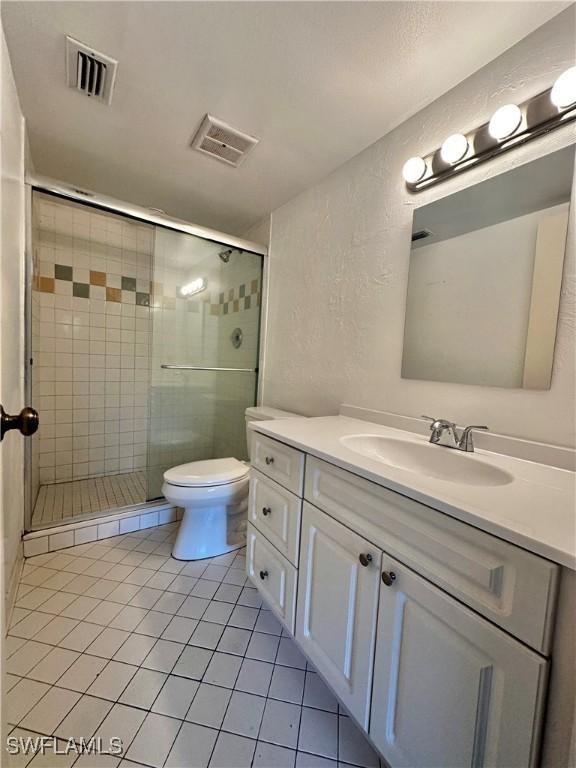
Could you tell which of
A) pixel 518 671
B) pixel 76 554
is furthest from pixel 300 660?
pixel 76 554

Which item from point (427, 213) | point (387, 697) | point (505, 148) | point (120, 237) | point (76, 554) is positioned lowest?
point (76, 554)

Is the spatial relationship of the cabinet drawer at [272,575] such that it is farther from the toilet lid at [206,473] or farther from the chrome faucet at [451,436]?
the chrome faucet at [451,436]

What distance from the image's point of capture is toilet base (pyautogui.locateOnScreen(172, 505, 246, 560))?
1656mm

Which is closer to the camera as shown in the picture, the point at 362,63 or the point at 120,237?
the point at 362,63

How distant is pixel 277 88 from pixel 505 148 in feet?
2.75

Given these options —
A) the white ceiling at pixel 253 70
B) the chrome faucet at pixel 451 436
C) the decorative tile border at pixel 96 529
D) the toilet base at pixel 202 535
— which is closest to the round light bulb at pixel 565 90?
the white ceiling at pixel 253 70

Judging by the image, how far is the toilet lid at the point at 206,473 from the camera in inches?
62.2

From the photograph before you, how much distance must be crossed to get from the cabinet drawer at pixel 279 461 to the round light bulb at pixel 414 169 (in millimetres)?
1143

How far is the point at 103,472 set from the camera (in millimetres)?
2545

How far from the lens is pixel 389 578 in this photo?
71cm

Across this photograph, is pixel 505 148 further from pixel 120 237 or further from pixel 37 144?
pixel 120 237

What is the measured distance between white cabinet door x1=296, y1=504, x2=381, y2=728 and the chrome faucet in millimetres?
453

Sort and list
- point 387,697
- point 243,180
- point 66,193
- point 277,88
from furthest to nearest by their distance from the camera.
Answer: point 243,180 < point 66,193 < point 277,88 < point 387,697

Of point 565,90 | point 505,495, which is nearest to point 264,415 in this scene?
point 505,495
